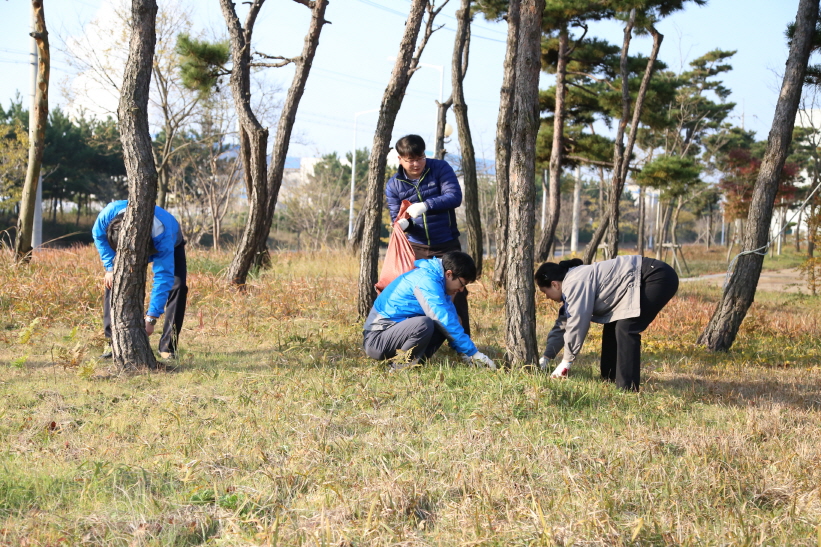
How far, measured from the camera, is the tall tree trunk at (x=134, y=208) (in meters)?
4.61

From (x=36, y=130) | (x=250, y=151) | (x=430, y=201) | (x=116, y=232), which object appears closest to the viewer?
(x=116, y=232)

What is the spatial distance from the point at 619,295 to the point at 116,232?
3.68 metres

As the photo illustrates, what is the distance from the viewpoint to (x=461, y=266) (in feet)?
14.8

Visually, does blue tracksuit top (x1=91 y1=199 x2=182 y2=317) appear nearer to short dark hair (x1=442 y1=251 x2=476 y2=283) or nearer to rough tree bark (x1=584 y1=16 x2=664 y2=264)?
short dark hair (x1=442 y1=251 x2=476 y2=283)

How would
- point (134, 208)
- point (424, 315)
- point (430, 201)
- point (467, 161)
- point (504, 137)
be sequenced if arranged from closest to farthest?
point (134, 208)
point (424, 315)
point (430, 201)
point (504, 137)
point (467, 161)

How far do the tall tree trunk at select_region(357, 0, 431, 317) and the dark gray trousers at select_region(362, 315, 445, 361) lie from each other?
7.05 ft

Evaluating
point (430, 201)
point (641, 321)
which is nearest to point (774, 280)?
point (641, 321)

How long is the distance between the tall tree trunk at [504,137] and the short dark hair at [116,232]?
5.11 meters

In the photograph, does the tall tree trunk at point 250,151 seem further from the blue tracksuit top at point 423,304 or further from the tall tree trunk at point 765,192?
the tall tree trunk at point 765,192

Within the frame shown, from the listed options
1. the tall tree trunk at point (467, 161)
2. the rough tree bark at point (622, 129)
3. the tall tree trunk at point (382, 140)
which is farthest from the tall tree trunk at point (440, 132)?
the tall tree trunk at point (382, 140)

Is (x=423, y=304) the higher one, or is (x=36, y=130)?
(x=36, y=130)

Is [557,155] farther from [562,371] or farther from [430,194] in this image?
[562,371]

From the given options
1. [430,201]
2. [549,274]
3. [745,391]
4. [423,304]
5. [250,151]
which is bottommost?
[745,391]

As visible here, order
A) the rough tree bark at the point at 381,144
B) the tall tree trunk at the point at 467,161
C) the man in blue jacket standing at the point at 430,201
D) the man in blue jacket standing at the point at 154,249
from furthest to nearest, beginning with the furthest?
the tall tree trunk at the point at 467,161 → the rough tree bark at the point at 381,144 → the man in blue jacket standing at the point at 430,201 → the man in blue jacket standing at the point at 154,249
